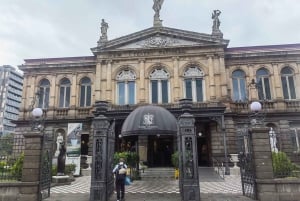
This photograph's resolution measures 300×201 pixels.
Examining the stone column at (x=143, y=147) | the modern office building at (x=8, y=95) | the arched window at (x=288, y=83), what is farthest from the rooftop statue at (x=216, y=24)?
the modern office building at (x=8, y=95)

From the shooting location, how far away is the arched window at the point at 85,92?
23.9 metres

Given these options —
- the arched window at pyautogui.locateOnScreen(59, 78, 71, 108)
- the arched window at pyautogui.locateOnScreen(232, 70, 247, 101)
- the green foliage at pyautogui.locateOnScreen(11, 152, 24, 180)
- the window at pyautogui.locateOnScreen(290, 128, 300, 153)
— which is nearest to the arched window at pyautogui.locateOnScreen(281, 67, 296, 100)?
the window at pyautogui.locateOnScreen(290, 128, 300, 153)

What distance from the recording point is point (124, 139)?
2180 cm

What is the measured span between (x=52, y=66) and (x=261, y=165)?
2182 centimetres

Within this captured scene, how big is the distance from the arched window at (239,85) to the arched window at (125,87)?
31.0 feet

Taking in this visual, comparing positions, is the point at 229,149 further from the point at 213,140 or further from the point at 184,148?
the point at 184,148

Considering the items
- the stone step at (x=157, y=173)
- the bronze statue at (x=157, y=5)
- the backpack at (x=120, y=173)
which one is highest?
the bronze statue at (x=157, y=5)

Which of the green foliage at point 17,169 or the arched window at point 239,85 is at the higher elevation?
the arched window at point 239,85

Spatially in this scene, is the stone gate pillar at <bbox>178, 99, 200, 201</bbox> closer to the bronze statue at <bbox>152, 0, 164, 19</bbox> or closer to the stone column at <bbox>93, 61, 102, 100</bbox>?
the stone column at <bbox>93, 61, 102, 100</bbox>

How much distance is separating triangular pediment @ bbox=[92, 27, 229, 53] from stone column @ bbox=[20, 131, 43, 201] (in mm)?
14854

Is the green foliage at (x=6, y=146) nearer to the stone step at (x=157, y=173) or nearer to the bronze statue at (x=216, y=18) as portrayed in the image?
the stone step at (x=157, y=173)

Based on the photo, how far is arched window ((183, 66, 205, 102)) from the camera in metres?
21.8

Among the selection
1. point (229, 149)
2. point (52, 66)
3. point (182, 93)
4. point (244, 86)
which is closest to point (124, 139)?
point (182, 93)

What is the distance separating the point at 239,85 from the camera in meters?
22.7
